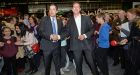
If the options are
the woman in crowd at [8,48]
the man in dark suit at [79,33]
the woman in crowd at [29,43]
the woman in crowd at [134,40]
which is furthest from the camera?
the woman in crowd at [29,43]

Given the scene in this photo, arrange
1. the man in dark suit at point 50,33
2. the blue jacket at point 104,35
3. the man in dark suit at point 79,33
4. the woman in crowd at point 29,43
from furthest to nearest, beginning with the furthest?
the woman in crowd at point 29,43, the blue jacket at point 104,35, the man in dark suit at point 79,33, the man in dark suit at point 50,33

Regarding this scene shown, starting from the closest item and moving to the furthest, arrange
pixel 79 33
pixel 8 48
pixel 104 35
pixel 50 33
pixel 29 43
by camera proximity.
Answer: pixel 50 33, pixel 79 33, pixel 104 35, pixel 8 48, pixel 29 43

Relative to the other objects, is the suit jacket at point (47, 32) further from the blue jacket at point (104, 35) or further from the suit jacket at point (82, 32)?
the blue jacket at point (104, 35)

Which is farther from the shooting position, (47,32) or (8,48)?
(8,48)

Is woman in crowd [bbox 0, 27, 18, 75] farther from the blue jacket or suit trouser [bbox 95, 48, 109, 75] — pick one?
the blue jacket

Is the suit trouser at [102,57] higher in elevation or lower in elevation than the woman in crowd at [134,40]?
lower

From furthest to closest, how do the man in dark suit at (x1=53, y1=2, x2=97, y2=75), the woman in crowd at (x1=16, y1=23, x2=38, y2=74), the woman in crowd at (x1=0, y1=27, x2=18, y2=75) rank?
the woman in crowd at (x1=16, y1=23, x2=38, y2=74), the woman in crowd at (x1=0, y1=27, x2=18, y2=75), the man in dark suit at (x1=53, y1=2, x2=97, y2=75)

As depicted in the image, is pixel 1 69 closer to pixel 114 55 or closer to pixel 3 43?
pixel 3 43

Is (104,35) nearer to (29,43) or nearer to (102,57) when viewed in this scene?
(102,57)

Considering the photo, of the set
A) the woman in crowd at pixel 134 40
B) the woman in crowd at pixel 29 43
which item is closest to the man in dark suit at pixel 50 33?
the woman in crowd at pixel 134 40

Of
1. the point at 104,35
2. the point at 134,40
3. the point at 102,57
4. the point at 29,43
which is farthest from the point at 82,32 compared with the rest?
the point at 29,43

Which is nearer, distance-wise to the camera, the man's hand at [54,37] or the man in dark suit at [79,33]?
the man's hand at [54,37]

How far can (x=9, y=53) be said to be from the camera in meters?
7.39

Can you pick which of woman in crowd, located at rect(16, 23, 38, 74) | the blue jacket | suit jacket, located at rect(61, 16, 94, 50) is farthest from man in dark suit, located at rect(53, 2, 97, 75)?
woman in crowd, located at rect(16, 23, 38, 74)
